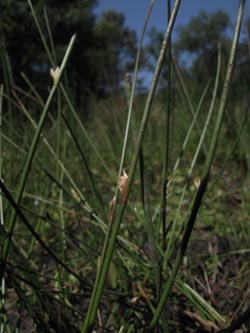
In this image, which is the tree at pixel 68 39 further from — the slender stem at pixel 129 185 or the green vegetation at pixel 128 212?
the slender stem at pixel 129 185

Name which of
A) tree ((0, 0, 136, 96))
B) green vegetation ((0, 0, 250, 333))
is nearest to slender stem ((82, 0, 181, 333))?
green vegetation ((0, 0, 250, 333))

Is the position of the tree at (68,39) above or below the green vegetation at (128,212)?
above

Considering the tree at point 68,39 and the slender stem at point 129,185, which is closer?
the slender stem at point 129,185

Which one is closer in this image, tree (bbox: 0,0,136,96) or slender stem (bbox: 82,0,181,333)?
slender stem (bbox: 82,0,181,333)

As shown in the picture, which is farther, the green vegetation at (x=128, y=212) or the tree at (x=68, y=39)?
the tree at (x=68, y=39)

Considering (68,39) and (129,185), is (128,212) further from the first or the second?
(68,39)

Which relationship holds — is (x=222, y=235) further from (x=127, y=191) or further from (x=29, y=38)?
(x=29, y=38)

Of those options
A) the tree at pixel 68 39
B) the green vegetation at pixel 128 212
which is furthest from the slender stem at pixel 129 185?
the tree at pixel 68 39

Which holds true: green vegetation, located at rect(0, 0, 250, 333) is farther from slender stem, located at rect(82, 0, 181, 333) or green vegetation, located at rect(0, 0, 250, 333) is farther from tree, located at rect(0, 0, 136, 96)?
tree, located at rect(0, 0, 136, 96)

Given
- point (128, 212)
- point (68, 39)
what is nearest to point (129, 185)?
point (128, 212)
